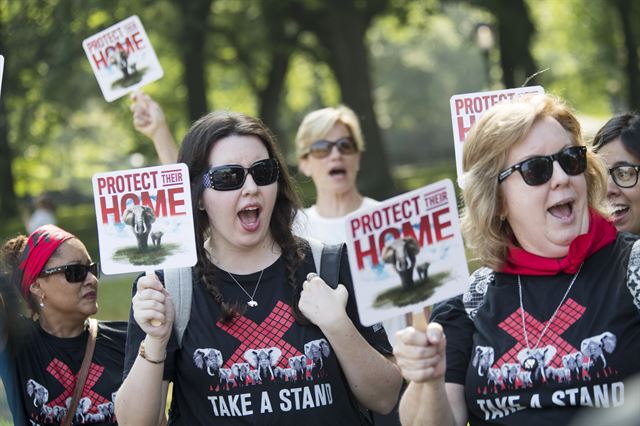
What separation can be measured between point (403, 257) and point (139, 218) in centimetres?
119

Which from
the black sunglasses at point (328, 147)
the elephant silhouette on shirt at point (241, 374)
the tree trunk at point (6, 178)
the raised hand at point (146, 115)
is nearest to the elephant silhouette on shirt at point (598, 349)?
the elephant silhouette on shirt at point (241, 374)

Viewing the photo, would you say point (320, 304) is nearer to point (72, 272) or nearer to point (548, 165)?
point (548, 165)

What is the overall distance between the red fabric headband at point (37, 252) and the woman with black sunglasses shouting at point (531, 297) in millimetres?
2017

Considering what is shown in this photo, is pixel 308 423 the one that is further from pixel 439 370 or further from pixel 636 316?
pixel 636 316

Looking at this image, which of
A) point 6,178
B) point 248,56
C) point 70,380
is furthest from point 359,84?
point 70,380

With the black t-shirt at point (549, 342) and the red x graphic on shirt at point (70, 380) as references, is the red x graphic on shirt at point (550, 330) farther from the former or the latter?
the red x graphic on shirt at point (70, 380)

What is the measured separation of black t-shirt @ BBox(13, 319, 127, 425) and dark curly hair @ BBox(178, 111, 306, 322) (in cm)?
87

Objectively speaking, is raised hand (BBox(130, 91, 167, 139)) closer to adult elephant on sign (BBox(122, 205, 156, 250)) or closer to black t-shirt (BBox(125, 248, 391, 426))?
adult elephant on sign (BBox(122, 205, 156, 250))

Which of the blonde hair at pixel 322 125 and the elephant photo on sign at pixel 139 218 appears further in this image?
the blonde hair at pixel 322 125

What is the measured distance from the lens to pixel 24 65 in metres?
22.9

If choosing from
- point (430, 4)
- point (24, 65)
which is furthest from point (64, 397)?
point (430, 4)

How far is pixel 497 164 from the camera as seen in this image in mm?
3383

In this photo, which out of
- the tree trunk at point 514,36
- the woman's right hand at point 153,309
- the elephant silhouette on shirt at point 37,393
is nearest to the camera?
the woman's right hand at point 153,309

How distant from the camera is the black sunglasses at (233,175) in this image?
3.76 metres
